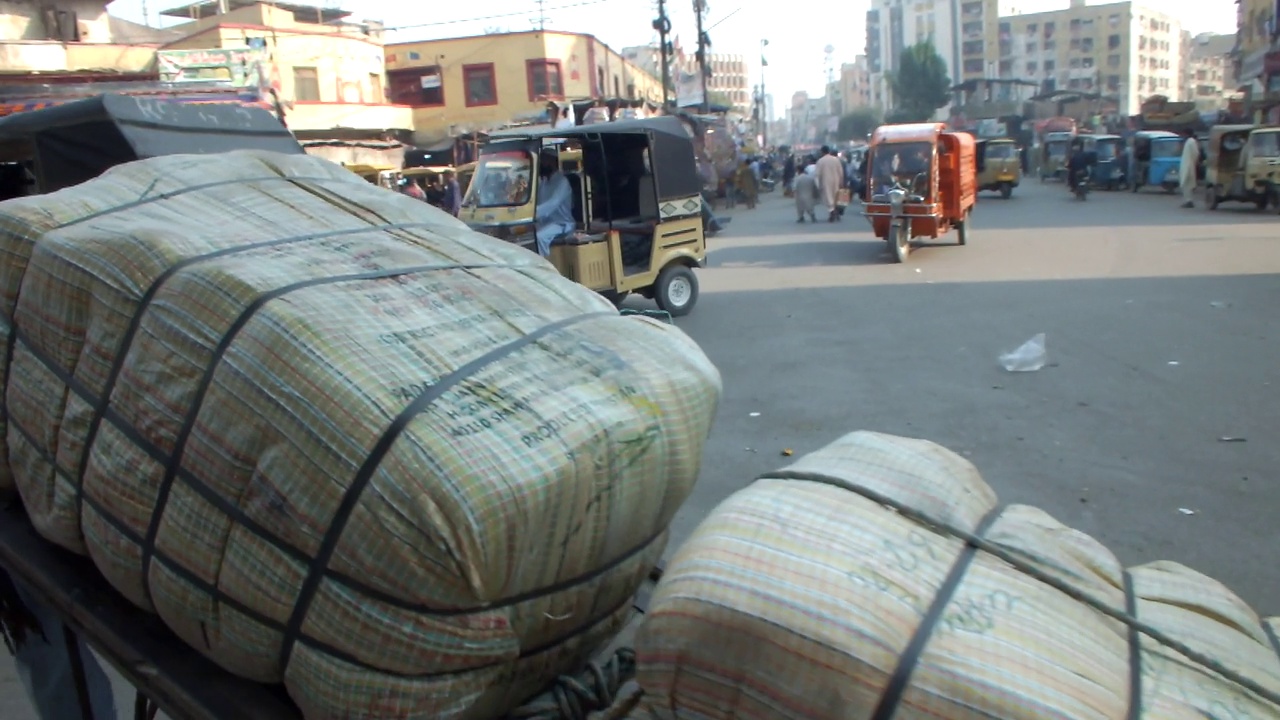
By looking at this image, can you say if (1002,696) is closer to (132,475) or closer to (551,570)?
(551,570)

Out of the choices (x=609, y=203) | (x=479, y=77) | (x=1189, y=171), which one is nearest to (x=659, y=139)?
(x=609, y=203)

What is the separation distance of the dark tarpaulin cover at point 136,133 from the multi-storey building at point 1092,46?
105m

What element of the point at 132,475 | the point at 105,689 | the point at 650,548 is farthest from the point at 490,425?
the point at 105,689

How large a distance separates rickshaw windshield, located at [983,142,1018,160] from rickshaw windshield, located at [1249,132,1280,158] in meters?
9.95

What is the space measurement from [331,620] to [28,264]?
1.14 metres

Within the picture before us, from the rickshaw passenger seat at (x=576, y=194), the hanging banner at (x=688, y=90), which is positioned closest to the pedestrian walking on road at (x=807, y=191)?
the rickshaw passenger seat at (x=576, y=194)

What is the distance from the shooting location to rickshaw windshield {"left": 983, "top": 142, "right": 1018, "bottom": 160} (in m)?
28.3

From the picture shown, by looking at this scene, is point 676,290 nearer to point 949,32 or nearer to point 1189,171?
point 1189,171

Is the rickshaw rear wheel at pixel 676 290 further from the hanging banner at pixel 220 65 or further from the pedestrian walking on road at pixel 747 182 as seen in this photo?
the pedestrian walking on road at pixel 747 182

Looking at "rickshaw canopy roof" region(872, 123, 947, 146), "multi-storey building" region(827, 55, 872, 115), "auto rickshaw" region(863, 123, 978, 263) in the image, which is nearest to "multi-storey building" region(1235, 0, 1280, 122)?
"auto rickshaw" region(863, 123, 978, 263)

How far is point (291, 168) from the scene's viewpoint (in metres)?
2.29

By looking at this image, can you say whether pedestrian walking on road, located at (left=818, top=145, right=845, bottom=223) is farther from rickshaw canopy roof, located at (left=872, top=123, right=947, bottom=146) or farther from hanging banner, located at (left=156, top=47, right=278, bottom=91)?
hanging banner, located at (left=156, top=47, right=278, bottom=91)

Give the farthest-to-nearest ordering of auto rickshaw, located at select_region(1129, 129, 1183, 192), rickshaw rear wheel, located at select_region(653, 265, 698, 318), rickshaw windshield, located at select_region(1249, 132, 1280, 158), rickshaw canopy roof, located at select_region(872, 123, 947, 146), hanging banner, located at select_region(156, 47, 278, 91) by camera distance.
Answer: auto rickshaw, located at select_region(1129, 129, 1183, 192) → hanging banner, located at select_region(156, 47, 278, 91) → rickshaw windshield, located at select_region(1249, 132, 1280, 158) → rickshaw canopy roof, located at select_region(872, 123, 947, 146) → rickshaw rear wheel, located at select_region(653, 265, 698, 318)

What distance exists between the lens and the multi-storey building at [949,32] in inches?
4026
